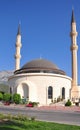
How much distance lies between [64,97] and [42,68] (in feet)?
22.6

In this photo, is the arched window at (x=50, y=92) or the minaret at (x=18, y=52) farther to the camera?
the minaret at (x=18, y=52)

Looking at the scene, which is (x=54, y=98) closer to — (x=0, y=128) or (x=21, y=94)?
(x=21, y=94)

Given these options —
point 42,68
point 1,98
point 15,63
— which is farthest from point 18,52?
point 1,98

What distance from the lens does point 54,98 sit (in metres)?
48.7

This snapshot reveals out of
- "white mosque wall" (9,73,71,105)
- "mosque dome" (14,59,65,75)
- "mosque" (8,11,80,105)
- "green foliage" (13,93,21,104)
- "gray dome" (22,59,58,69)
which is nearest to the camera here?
"green foliage" (13,93,21,104)

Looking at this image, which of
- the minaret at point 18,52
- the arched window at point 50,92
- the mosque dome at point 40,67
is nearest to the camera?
the arched window at point 50,92

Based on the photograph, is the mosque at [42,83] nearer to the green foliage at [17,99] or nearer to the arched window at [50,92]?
the arched window at [50,92]

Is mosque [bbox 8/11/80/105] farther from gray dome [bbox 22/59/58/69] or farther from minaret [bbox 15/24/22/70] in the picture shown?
minaret [bbox 15/24/22/70]

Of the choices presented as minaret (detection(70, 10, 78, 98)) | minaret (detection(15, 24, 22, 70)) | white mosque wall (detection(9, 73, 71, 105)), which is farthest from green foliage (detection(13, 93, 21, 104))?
minaret (detection(15, 24, 22, 70))

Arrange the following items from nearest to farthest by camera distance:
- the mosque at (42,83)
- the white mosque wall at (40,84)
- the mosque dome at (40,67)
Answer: the white mosque wall at (40,84) → the mosque at (42,83) → the mosque dome at (40,67)

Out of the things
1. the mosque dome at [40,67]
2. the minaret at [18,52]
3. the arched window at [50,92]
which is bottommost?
the arched window at [50,92]

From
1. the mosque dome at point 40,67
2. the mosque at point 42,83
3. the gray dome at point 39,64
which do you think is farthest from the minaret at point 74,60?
the gray dome at point 39,64

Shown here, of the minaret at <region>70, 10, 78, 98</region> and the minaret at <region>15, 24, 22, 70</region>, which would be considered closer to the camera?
the minaret at <region>70, 10, 78, 98</region>

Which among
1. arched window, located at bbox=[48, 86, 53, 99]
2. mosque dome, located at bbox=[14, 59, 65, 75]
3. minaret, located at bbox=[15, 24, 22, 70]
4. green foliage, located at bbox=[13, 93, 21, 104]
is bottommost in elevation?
green foliage, located at bbox=[13, 93, 21, 104]
